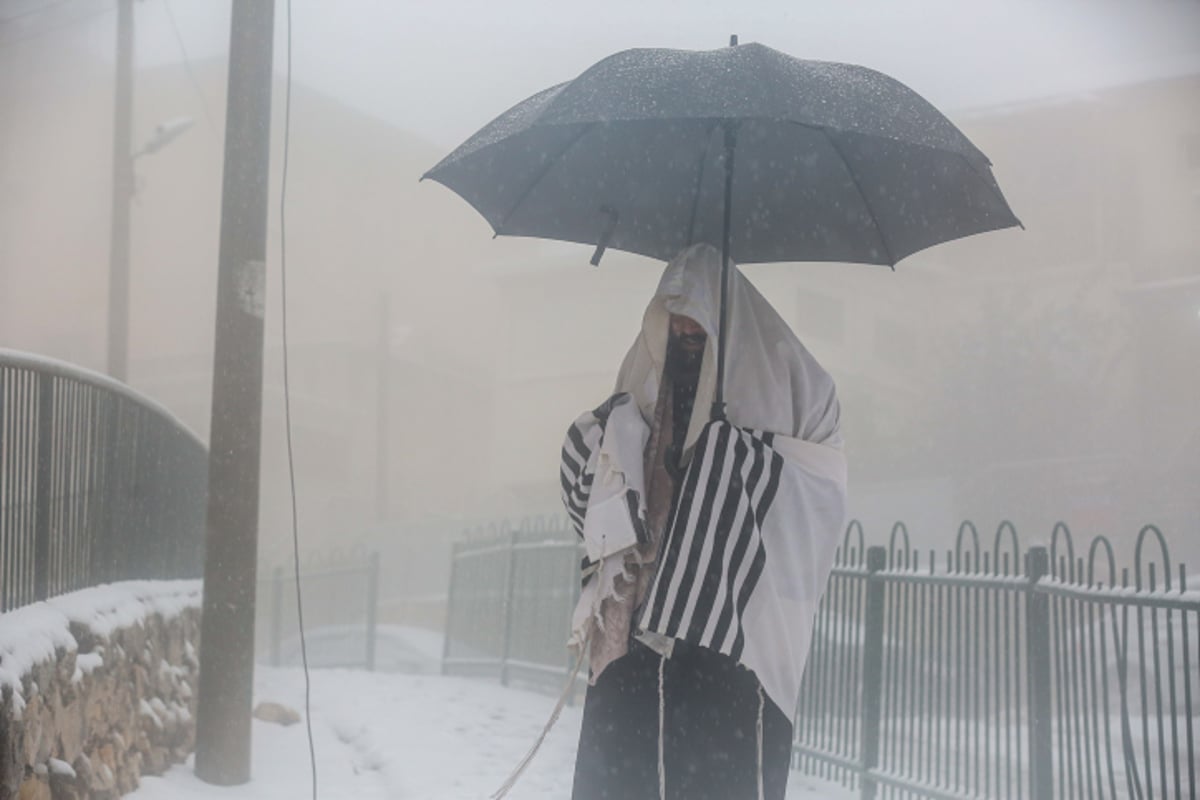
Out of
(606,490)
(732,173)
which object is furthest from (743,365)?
(732,173)

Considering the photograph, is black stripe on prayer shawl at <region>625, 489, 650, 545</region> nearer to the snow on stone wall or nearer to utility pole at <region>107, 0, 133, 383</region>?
the snow on stone wall

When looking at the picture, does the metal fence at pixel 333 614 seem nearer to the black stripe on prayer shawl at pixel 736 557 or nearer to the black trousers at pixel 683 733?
the black trousers at pixel 683 733

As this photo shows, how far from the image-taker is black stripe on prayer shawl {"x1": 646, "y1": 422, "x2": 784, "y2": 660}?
9.89 feet

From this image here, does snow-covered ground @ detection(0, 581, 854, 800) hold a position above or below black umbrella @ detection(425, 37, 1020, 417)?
below

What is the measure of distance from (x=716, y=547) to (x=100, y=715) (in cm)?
370

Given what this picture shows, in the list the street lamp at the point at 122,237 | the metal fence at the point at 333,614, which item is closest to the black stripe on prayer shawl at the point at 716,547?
the street lamp at the point at 122,237

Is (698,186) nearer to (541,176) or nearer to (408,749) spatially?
(541,176)

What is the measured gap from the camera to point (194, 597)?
863cm

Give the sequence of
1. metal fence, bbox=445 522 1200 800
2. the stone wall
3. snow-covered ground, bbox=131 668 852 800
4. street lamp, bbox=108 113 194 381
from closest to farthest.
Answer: the stone wall → metal fence, bbox=445 522 1200 800 → snow-covered ground, bbox=131 668 852 800 → street lamp, bbox=108 113 194 381

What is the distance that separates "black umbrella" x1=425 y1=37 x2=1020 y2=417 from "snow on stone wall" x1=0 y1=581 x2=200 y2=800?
241cm

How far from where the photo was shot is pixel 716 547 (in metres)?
3.04

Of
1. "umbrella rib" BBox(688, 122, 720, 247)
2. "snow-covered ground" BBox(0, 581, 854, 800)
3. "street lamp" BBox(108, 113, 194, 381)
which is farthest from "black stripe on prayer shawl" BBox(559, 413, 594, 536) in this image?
"street lamp" BBox(108, 113, 194, 381)

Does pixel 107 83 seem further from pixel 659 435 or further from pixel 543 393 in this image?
pixel 659 435

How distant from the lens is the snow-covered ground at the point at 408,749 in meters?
6.77
